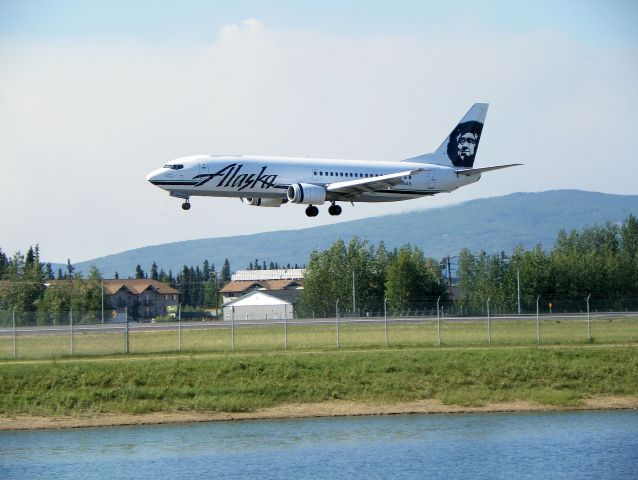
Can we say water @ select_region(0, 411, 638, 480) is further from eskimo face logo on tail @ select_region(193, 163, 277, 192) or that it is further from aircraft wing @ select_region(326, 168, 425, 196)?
aircraft wing @ select_region(326, 168, 425, 196)

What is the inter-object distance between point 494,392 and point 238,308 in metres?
88.4

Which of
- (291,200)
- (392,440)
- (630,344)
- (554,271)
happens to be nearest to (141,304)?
(554,271)

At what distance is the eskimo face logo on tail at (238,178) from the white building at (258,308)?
5186 cm

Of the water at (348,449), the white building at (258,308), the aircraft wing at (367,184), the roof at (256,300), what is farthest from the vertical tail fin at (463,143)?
the roof at (256,300)

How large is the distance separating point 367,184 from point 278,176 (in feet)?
15.8

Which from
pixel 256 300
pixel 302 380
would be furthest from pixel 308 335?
pixel 256 300

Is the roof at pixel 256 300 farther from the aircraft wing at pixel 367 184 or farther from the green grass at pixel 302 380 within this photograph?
the green grass at pixel 302 380

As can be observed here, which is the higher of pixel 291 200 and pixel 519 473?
pixel 291 200

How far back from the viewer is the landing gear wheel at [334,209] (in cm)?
6397

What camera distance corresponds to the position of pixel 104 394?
38.6 meters

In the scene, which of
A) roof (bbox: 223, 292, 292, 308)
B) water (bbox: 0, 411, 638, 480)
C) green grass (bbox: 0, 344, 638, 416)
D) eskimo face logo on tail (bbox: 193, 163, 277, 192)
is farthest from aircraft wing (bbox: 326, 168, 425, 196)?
roof (bbox: 223, 292, 292, 308)

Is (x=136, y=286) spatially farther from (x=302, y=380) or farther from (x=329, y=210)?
(x=302, y=380)

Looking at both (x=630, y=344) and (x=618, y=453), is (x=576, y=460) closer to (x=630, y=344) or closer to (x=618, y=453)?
(x=618, y=453)

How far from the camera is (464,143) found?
246 ft
